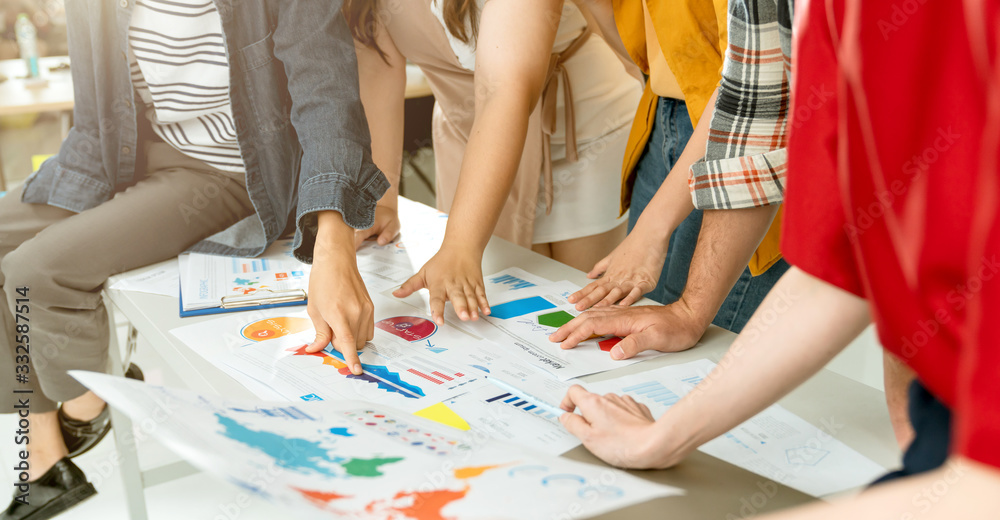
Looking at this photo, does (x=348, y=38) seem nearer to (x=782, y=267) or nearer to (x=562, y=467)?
(x=782, y=267)

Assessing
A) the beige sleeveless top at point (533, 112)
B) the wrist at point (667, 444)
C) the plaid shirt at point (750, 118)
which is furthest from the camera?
the beige sleeveless top at point (533, 112)

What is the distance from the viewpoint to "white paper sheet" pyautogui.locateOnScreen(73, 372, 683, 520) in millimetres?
464

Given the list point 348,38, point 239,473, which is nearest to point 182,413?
point 239,473

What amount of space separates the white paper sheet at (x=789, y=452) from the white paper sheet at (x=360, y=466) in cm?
17

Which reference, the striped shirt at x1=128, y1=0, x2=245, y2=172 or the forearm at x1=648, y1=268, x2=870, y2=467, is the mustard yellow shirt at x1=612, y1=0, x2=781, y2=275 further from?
the striped shirt at x1=128, y1=0, x2=245, y2=172

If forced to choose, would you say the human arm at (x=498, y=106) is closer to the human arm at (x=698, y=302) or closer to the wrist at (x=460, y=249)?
the wrist at (x=460, y=249)

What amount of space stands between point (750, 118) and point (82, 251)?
3.35ft

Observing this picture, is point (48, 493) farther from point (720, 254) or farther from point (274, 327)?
point (720, 254)

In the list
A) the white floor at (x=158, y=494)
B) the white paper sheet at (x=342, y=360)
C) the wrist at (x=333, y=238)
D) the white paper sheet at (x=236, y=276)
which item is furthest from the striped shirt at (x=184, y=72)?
the white floor at (x=158, y=494)

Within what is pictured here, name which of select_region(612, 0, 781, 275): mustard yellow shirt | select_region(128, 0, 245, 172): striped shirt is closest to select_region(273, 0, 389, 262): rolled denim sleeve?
select_region(128, 0, 245, 172): striped shirt

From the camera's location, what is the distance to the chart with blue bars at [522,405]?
721 mm

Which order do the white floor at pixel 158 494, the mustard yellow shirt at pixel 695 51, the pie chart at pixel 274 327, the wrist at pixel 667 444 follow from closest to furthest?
the wrist at pixel 667 444 < the pie chart at pixel 274 327 < the mustard yellow shirt at pixel 695 51 < the white floor at pixel 158 494

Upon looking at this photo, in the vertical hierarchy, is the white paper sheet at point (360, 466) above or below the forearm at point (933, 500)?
below

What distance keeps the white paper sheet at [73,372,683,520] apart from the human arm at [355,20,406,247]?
802 millimetres
